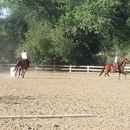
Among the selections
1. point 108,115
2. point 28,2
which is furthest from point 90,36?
point 108,115

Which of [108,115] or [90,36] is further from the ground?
[90,36]

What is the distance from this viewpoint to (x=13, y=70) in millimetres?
33812

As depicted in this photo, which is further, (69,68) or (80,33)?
(80,33)

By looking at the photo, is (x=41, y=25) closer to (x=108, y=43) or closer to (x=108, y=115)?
(x=108, y=43)

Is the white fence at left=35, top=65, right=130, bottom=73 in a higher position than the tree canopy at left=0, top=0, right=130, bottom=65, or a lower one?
lower

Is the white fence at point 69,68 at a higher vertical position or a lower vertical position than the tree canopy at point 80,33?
lower

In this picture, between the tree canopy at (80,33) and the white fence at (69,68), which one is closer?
the white fence at (69,68)

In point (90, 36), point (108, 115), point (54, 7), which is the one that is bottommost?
point (108, 115)

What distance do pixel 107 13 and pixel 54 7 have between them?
1033 cm

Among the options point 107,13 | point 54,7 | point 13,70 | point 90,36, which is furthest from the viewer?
point 54,7

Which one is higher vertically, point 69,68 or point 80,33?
point 80,33

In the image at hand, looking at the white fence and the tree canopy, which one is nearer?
the white fence

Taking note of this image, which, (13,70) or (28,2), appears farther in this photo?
(28,2)

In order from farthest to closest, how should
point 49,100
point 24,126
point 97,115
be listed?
1. point 49,100
2. point 97,115
3. point 24,126
